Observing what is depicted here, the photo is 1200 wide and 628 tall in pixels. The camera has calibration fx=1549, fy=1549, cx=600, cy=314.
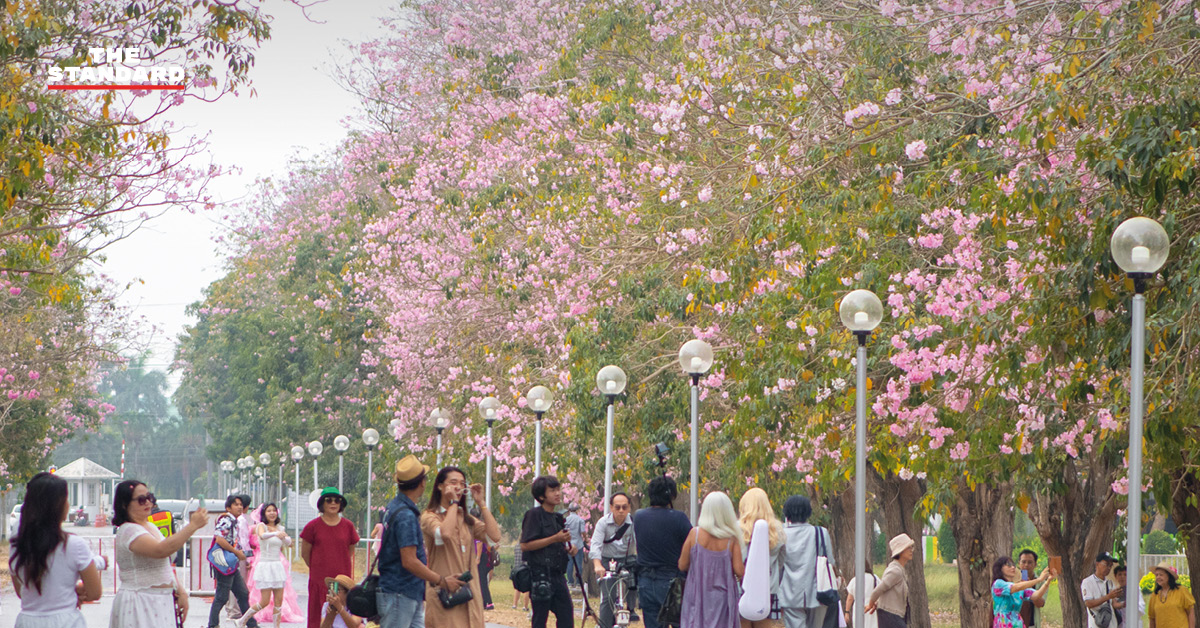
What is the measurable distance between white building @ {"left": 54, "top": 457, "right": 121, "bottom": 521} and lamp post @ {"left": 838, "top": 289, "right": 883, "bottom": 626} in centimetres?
7805

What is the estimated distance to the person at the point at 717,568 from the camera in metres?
10.6

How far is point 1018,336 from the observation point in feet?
39.9

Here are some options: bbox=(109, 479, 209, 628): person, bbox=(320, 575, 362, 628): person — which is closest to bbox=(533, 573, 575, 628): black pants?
bbox=(320, 575, 362, 628): person

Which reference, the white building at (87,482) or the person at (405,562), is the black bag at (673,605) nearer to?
the person at (405,562)

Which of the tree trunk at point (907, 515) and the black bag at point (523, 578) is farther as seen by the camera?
the tree trunk at point (907, 515)

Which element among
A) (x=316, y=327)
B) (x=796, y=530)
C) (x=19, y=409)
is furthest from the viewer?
(x=316, y=327)

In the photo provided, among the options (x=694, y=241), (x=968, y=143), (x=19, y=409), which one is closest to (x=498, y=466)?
(x=694, y=241)

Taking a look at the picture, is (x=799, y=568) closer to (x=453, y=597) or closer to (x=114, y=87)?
(x=453, y=597)

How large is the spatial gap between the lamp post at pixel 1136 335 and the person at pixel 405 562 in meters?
3.99

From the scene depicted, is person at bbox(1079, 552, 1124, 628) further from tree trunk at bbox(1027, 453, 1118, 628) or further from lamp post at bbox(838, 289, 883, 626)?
lamp post at bbox(838, 289, 883, 626)

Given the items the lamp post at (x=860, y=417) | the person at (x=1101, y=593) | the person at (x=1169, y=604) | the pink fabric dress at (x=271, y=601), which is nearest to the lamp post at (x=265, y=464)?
the pink fabric dress at (x=271, y=601)

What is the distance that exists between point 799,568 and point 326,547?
12.5 feet

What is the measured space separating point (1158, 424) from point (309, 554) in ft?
21.1

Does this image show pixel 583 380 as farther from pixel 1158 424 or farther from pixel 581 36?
pixel 1158 424
